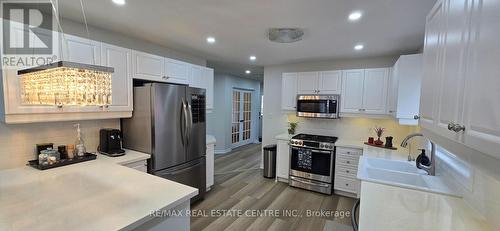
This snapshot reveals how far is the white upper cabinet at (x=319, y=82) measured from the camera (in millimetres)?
3659

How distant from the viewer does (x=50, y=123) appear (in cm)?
217

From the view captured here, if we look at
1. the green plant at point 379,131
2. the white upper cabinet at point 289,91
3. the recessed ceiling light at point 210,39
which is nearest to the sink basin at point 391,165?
the green plant at point 379,131

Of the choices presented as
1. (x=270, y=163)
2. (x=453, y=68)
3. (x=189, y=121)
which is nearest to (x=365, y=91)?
(x=270, y=163)

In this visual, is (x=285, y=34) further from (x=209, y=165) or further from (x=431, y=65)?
(x=209, y=165)

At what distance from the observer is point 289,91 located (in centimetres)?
409

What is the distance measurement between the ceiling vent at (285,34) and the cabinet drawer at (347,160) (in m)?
2.04

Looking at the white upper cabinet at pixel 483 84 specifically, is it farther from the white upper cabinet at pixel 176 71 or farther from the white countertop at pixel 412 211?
the white upper cabinet at pixel 176 71

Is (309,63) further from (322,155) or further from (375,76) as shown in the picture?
(322,155)

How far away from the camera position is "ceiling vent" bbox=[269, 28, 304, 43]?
7.83 feet

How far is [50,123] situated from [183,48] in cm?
192

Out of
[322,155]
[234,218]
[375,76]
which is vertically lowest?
[234,218]

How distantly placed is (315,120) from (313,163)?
0.95 m

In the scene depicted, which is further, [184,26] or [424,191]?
[184,26]

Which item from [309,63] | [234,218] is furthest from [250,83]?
[234,218]
